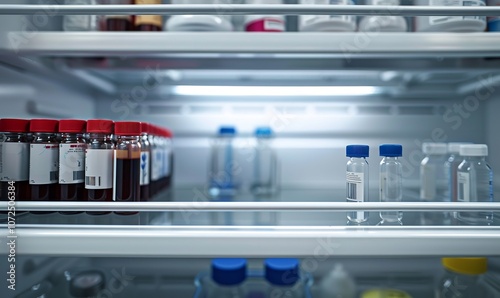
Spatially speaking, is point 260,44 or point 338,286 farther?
point 338,286

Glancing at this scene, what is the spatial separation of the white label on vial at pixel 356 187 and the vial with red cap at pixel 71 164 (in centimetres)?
58

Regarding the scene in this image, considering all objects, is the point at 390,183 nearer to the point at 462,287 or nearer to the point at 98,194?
the point at 462,287

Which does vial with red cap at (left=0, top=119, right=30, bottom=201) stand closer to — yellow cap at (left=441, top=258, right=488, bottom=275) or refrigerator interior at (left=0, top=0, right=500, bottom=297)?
refrigerator interior at (left=0, top=0, right=500, bottom=297)

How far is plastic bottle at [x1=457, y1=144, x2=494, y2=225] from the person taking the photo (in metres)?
0.67

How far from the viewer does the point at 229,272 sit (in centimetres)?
59

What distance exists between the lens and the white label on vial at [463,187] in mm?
702

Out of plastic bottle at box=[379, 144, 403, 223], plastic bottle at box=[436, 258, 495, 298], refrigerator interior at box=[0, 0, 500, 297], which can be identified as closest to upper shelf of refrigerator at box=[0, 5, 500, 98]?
refrigerator interior at box=[0, 0, 500, 297]

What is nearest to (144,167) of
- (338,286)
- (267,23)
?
(267,23)

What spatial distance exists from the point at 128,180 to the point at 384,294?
0.68 m

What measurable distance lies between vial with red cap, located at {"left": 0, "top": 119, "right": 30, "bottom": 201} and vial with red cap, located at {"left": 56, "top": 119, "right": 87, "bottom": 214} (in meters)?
0.07

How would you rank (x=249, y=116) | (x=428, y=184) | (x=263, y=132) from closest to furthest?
(x=428, y=184) < (x=263, y=132) < (x=249, y=116)

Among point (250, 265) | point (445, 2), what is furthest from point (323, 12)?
point (250, 265)

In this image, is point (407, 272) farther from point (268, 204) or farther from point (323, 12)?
point (323, 12)

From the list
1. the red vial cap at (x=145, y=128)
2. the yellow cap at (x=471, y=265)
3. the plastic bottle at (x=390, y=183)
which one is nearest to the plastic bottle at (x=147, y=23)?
the red vial cap at (x=145, y=128)
